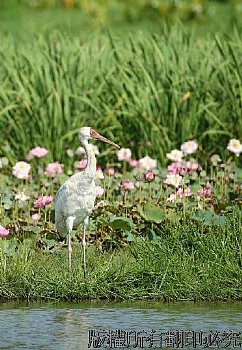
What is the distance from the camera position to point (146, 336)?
6.38 metres

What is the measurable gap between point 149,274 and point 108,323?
759 mm

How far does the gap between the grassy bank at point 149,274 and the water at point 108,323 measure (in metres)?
0.10

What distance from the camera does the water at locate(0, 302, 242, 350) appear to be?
626cm

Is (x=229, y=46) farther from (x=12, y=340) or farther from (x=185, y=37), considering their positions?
(x=12, y=340)

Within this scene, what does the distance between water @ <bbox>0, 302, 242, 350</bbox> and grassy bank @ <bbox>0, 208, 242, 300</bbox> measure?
3.9 inches

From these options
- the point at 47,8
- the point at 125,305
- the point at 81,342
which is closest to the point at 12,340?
the point at 81,342

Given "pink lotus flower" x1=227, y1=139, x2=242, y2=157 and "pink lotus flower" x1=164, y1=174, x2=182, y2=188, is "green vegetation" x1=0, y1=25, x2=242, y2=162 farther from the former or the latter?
"pink lotus flower" x1=164, y1=174, x2=182, y2=188

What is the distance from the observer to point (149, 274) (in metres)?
7.35

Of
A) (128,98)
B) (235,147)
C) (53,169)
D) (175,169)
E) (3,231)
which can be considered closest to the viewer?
(3,231)

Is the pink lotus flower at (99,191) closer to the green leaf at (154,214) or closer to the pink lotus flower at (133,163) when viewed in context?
the green leaf at (154,214)

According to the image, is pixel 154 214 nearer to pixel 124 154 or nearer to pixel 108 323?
pixel 124 154

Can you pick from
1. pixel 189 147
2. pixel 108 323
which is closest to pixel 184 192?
pixel 189 147

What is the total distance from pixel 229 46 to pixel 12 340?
4.90 metres

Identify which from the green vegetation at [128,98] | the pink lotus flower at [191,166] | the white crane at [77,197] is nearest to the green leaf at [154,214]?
the white crane at [77,197]
